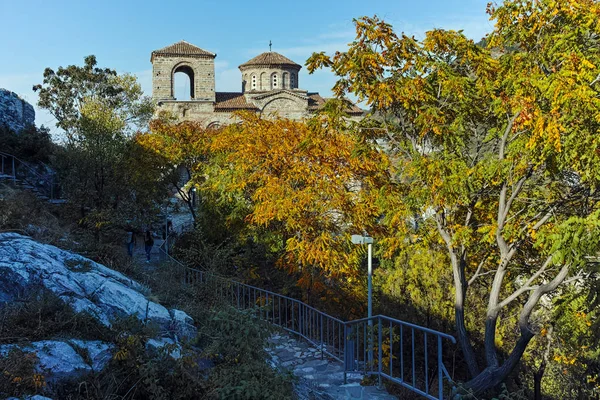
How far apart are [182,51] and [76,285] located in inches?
1359

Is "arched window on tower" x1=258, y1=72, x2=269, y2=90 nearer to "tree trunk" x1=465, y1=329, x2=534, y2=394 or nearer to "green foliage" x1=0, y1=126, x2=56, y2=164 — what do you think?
"green foliage" x1=0, y1=126, x2=56, y2=164

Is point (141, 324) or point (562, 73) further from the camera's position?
point (562, 73)

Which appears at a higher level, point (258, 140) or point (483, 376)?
point (258, 140)

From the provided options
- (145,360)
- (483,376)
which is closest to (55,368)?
(145,360)

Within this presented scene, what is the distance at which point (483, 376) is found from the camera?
9086mm

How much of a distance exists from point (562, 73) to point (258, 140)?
7.08 meters

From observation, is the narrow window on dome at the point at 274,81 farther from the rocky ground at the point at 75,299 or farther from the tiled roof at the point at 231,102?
the rocky ground at the point at 75,299

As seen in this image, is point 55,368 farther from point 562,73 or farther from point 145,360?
point 562,73

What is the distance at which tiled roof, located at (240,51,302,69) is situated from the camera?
136ft

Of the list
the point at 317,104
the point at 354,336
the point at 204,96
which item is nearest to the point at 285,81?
the point at 317,104

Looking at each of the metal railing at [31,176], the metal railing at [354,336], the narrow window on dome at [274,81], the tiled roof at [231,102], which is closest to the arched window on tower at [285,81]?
the narrow window on dome at [274,81]

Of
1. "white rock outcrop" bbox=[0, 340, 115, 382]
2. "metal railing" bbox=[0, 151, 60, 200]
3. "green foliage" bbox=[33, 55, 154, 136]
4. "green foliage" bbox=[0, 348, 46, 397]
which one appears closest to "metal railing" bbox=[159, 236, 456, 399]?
"white rock outcrop" bbox=[0, 340, 115, 382]

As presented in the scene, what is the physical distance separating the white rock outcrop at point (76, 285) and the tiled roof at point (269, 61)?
35.1m

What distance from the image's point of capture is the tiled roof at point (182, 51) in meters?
38.6
